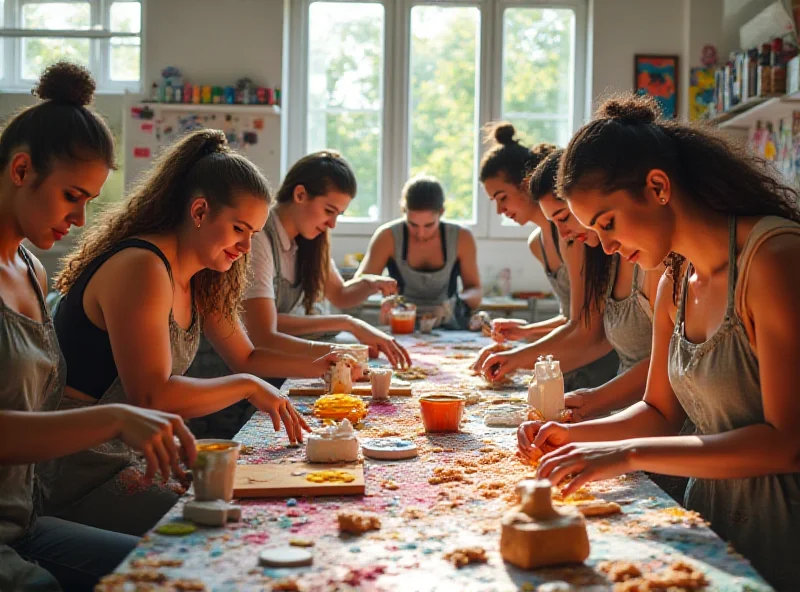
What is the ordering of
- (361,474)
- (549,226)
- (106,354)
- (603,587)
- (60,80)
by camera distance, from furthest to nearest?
1. (549,226)
2. (106,354)
3. (60,80)
4. (361,474)
5. (603,587)

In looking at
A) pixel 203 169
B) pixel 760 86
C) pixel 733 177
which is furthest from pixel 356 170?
pixel 733 177

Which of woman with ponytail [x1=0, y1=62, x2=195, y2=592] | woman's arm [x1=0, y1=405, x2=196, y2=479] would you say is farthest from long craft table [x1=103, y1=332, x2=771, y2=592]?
woman with ponytail [x1=0, y1=62, x2=195, y2=592]

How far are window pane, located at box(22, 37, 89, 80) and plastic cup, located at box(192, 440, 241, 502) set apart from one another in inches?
219

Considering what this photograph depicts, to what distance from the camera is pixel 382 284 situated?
4234 millimetres

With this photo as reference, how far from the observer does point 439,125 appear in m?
6.54

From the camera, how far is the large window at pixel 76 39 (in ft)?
20.3

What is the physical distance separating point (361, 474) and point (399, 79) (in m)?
5.14

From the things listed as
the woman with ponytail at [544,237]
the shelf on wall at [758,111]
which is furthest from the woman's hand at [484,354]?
the shelf on wall at [758,111]

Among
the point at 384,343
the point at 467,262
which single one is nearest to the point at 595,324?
the point at 384,343

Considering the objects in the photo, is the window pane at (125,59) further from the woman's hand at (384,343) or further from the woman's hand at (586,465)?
the woman's hand at (586,465)

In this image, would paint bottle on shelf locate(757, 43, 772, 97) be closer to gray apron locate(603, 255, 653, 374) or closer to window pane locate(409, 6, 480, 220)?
gray apron locate(603, 255, 653, 374)

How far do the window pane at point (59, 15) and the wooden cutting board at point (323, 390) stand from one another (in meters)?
4.48

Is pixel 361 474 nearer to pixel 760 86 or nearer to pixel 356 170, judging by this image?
pixel 760 86

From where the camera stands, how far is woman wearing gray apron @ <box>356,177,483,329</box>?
15.7 feet
